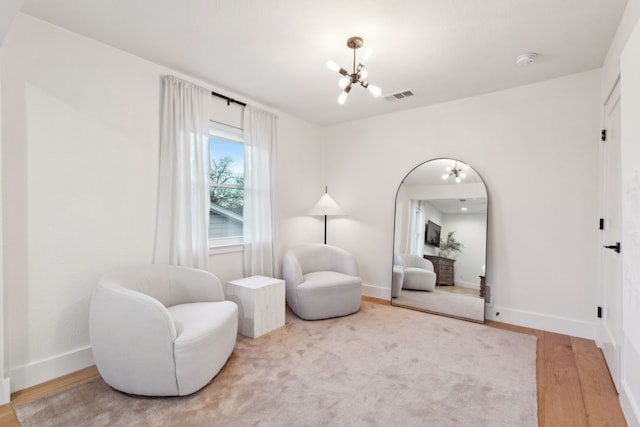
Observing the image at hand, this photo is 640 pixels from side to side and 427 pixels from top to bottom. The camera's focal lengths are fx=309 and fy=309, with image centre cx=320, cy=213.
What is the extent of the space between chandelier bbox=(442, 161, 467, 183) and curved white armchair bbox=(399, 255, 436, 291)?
3.52 feet

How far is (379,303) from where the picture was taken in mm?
4117

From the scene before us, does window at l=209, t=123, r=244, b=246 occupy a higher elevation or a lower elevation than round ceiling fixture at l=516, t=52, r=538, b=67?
lower

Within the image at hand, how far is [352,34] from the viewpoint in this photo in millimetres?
2354

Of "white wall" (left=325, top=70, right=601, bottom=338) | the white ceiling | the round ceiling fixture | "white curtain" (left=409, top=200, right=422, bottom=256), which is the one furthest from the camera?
"white curtain" (left=409, top=200, right=422, bottom=256)

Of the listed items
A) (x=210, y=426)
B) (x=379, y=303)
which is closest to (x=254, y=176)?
(x=379, y=303)

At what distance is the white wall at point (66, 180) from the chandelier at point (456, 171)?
10.5 ft

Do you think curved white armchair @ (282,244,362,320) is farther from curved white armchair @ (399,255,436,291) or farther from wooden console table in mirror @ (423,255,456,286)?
wooden console table in mirror @ (423,255,456,286)

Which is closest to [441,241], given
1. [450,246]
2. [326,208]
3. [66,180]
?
[450,246]

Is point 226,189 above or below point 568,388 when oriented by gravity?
above

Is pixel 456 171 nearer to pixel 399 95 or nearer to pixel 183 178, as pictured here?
pixel 399 95

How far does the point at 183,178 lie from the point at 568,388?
3529 mm

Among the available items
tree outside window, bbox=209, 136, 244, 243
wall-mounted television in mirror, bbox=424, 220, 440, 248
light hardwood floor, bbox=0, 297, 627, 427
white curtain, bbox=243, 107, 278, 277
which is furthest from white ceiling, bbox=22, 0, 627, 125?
light hardwood floor, bbox=0, 297, 627, 427

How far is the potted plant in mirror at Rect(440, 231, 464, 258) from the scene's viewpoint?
12.0 ft

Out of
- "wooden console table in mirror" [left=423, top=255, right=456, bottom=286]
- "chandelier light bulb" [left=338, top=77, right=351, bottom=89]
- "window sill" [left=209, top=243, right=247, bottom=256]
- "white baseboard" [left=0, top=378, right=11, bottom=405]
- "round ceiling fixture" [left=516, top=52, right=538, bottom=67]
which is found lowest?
"white baseboard" [left=0, top=378, right=11, bottom=405]
